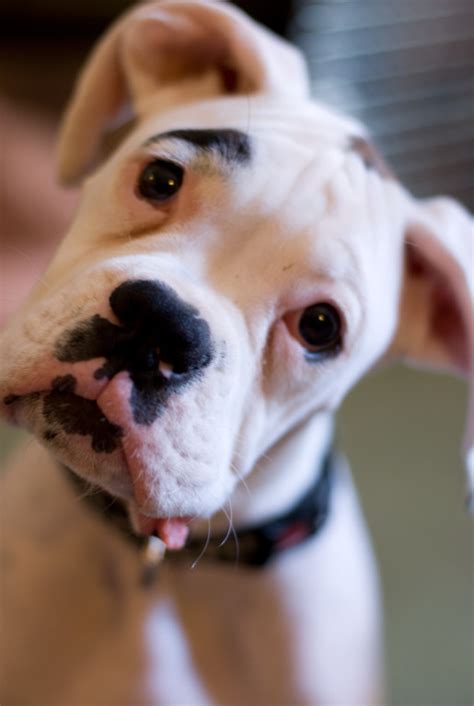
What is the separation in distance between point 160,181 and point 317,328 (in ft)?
0.79

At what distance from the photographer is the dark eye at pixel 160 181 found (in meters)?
0.92

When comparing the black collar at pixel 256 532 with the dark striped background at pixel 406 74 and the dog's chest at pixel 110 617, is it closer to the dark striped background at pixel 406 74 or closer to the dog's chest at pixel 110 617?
the dog's chest at pixel 110 617

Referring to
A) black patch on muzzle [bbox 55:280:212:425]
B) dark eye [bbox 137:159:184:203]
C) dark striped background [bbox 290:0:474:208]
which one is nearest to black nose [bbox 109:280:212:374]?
black patch on muzzle [bbox 55:280:212:425]

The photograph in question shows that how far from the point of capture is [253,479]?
1.11m

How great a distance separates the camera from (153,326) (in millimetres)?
760

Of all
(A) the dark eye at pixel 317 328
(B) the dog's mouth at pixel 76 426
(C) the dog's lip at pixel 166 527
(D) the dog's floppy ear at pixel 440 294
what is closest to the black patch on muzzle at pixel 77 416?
(B) the dog's mouth at pixel 76 426

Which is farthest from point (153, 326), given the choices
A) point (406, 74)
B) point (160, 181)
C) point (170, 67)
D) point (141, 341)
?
point (406, 74)

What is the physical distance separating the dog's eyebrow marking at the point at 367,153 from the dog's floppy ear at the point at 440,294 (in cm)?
7

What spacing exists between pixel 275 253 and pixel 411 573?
144 centimetres

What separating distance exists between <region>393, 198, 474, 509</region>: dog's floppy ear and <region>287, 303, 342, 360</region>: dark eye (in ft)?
0.69

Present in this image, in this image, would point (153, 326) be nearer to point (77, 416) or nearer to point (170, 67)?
point (77, 416)

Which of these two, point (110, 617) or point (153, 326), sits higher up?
point (153, 326)

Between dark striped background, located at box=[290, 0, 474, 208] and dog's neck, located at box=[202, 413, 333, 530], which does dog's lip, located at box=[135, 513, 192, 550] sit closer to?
dog's neck, located at box=[202, 413, 333, 530]

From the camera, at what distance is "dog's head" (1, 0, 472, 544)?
77 centimetres
